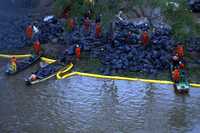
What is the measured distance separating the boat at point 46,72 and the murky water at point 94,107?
436 mm

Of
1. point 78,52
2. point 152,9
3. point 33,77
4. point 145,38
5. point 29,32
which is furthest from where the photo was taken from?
point 29,32

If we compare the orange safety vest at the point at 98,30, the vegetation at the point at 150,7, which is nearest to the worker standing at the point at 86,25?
the orange safety vest at the point at 98,30

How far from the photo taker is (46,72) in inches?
1138

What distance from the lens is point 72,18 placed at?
34.7m

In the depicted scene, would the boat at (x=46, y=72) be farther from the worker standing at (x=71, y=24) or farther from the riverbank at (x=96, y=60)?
the worker standing at (x=71, y=24)

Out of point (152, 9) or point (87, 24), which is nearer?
point (152, 9)

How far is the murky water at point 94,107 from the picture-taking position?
22.3 m

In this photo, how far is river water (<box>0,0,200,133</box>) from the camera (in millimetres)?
22344

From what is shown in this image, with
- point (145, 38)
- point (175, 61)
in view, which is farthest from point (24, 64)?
point (175, 61)

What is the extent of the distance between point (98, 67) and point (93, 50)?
8.93ft

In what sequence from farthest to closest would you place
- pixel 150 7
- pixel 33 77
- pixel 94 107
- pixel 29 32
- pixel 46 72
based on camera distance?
pixel 29 32
pixel 150 7
pixel 46 72
pixel 33 77
pixel 94 107

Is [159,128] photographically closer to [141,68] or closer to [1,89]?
[141,68]

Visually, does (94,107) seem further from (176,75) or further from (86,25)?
(86,25)

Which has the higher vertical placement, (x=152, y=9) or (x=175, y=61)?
(x=152, y=9)
